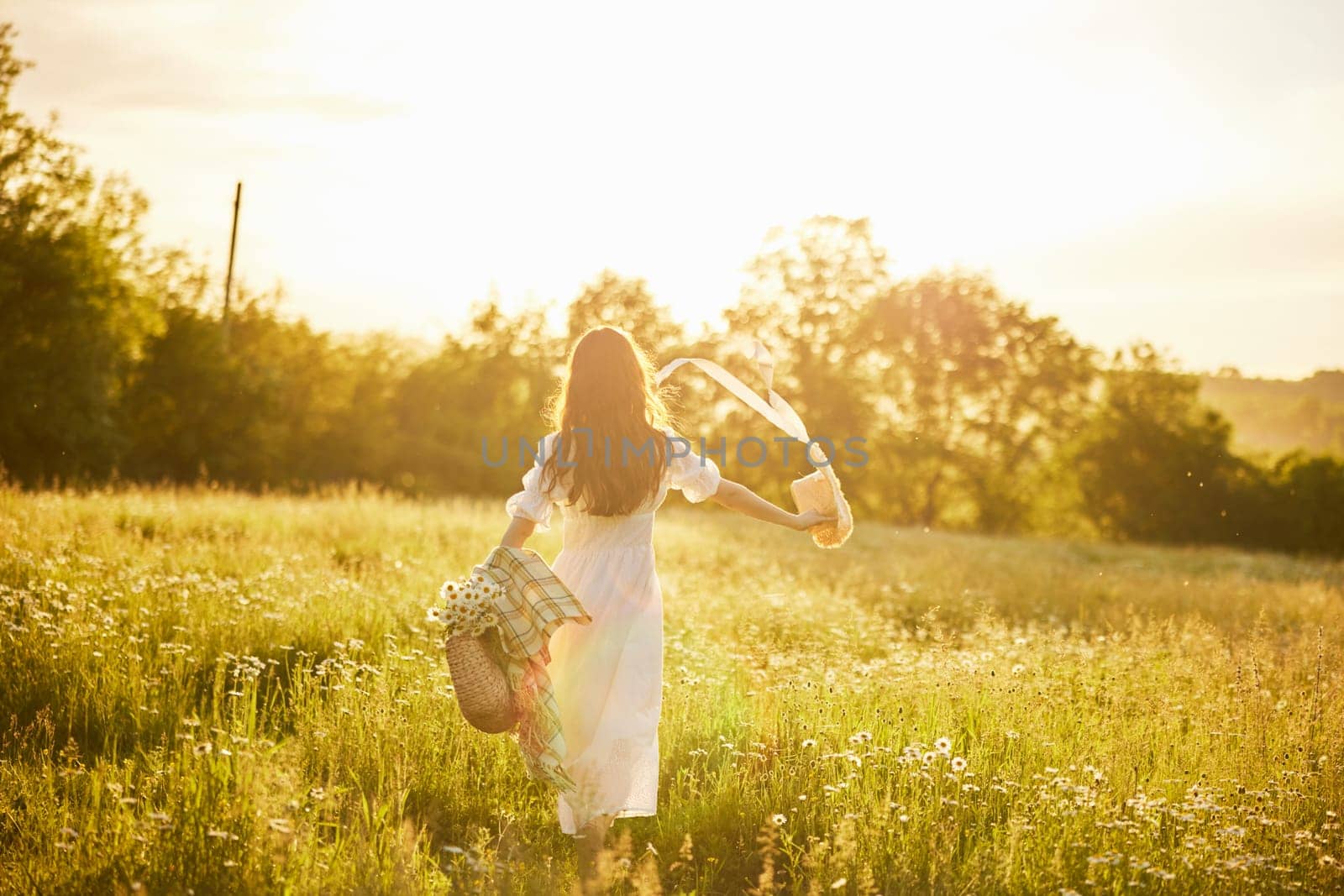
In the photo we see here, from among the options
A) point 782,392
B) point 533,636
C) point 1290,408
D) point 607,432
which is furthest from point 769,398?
point 1290,408

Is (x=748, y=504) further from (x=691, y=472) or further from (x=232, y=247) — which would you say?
(x=232, y=247)

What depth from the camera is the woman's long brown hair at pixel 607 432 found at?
13.5ft

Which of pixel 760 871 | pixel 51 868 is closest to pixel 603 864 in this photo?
pixel 760 871

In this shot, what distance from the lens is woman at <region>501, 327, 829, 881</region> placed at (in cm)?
413

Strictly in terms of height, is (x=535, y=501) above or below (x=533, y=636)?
above

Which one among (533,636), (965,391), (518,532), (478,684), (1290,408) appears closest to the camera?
(478,684)

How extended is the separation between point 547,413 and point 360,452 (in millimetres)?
31096

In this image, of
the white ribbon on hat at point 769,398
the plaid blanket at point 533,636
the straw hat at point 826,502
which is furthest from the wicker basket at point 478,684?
the straw hat at point 826,502

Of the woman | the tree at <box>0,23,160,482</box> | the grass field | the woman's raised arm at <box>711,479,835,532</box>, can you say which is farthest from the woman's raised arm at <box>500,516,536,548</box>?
the tree at <box>0,23,160,482</box>

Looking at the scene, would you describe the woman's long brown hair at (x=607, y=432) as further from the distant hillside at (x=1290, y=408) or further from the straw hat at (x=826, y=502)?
the distant hillside at (x=1290, y=408)

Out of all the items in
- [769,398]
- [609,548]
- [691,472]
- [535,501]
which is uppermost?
[769,398]

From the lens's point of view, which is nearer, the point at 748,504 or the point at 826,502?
the point at 748,504

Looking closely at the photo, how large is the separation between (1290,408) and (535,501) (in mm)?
91886

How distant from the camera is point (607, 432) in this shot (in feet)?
13.5
